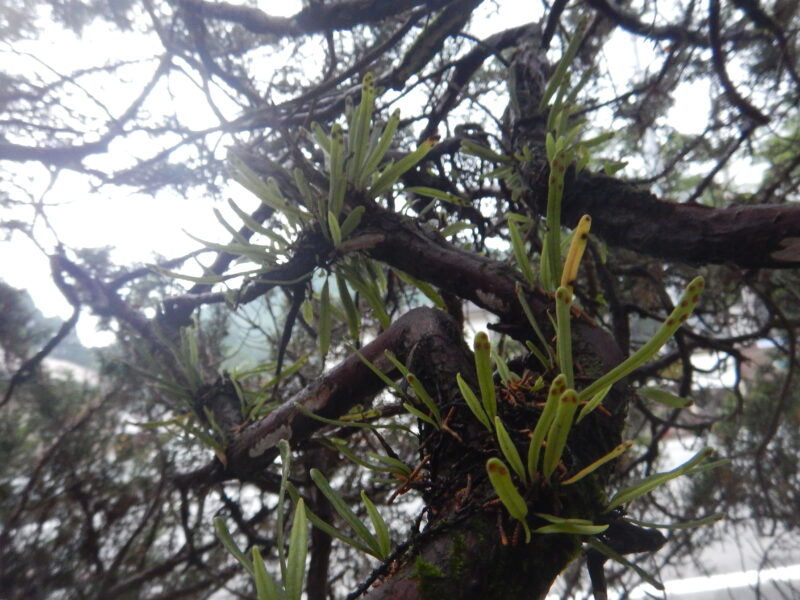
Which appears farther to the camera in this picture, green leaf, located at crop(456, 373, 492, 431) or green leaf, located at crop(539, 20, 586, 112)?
green leaf, located at crop(539, 20, 586, 112)

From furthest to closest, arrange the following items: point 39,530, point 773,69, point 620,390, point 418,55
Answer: point 39,530 → point 773,69 → point 418,55 → point 620,390

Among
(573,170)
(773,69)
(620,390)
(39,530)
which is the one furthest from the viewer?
(39,530)

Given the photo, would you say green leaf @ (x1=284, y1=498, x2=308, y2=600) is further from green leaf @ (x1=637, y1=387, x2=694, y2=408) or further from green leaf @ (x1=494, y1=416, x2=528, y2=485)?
green leaf @ (x1=637, y1=387, x2=694, y2=408)

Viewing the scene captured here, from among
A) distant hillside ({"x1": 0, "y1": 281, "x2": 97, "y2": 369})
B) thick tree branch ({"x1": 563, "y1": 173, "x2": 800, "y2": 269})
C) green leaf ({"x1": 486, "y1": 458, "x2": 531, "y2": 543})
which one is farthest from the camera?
distant hillside ({"x1": 0, "y1": 281, "x2": 97, "y2": 369})

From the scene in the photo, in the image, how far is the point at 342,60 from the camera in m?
1.01

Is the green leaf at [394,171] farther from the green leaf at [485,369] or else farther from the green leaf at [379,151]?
the green leaf at [485,369]

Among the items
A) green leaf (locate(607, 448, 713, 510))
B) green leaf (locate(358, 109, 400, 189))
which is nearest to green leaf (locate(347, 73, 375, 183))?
green leaf (locate(358, 109, 400, 189))

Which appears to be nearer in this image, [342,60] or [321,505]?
[321,505]

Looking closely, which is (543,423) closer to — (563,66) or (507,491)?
(507,491)

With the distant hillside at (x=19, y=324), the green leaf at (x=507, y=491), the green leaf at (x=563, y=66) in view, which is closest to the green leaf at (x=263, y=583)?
the green leaf at (x=507, y=491)

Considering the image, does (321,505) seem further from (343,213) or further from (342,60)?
(342,60)

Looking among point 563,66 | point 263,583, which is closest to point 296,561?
point 263,583

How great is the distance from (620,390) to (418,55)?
50 centimetres

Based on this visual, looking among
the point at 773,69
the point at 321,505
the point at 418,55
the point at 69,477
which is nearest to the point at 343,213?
the point at 418,55
